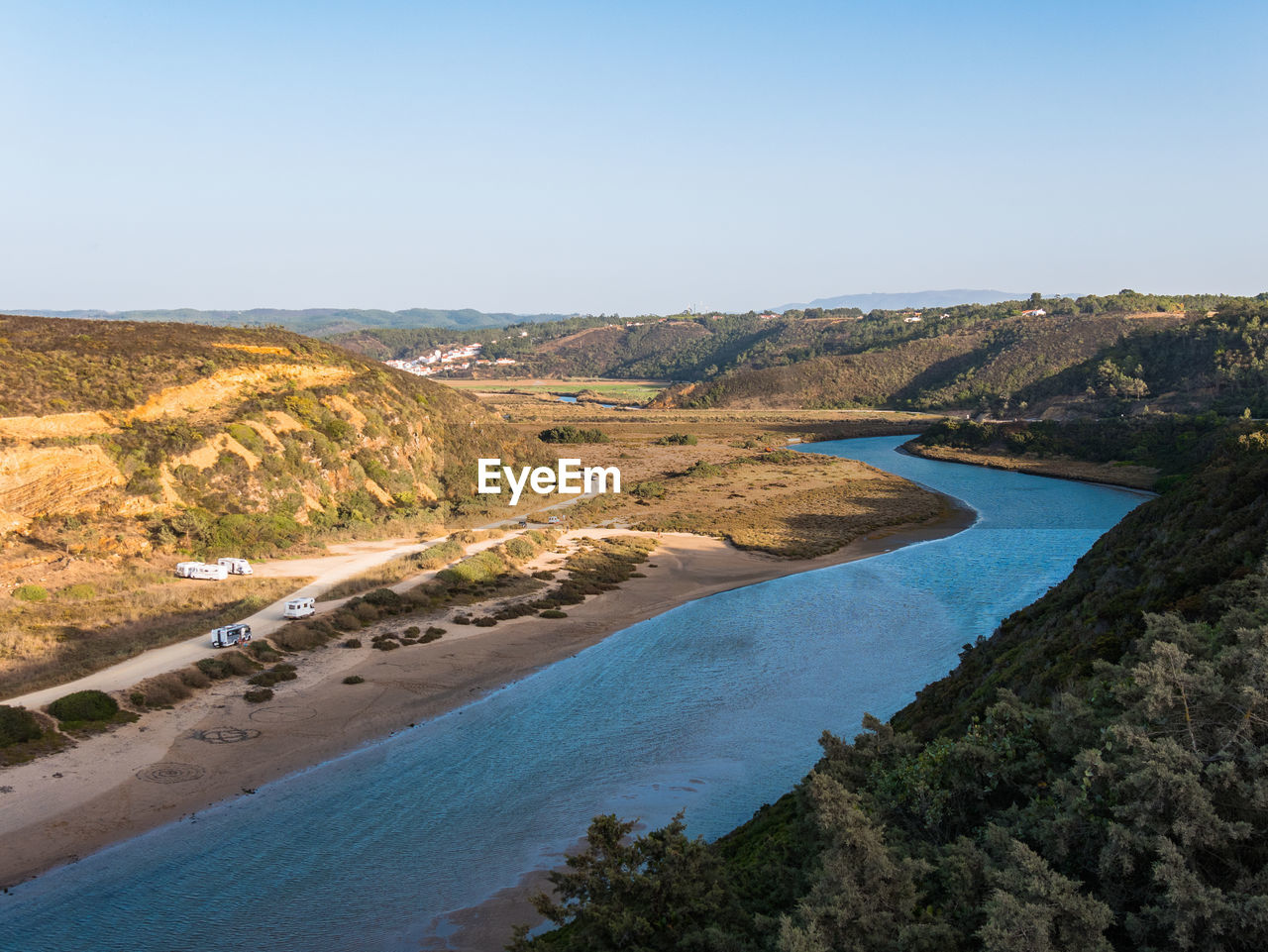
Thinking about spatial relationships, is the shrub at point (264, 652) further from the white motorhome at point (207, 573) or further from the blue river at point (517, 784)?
the white motorhome at point (207, 573)

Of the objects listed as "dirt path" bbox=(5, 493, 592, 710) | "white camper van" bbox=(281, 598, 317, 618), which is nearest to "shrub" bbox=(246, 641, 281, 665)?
"dirt path" bbox=(5, 493, 592, 710)

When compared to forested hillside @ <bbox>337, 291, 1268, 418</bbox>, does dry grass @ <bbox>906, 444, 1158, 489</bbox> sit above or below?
below

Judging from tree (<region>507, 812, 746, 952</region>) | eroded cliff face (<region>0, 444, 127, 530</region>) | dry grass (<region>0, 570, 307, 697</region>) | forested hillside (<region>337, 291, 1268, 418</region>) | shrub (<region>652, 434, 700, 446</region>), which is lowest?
dry grass (<region>0, 570, 307, 697</region>)

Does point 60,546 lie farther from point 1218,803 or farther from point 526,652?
point 1218,803

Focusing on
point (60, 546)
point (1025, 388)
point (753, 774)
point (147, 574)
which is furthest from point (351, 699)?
point (1025, 388)

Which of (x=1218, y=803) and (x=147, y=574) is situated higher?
(x=1218, y=803)

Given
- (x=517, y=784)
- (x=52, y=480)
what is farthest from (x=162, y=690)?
(x=52, y=480)

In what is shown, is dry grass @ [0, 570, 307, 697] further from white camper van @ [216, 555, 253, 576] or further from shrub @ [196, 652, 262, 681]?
shrub @ [196, 652, 262, 681]
